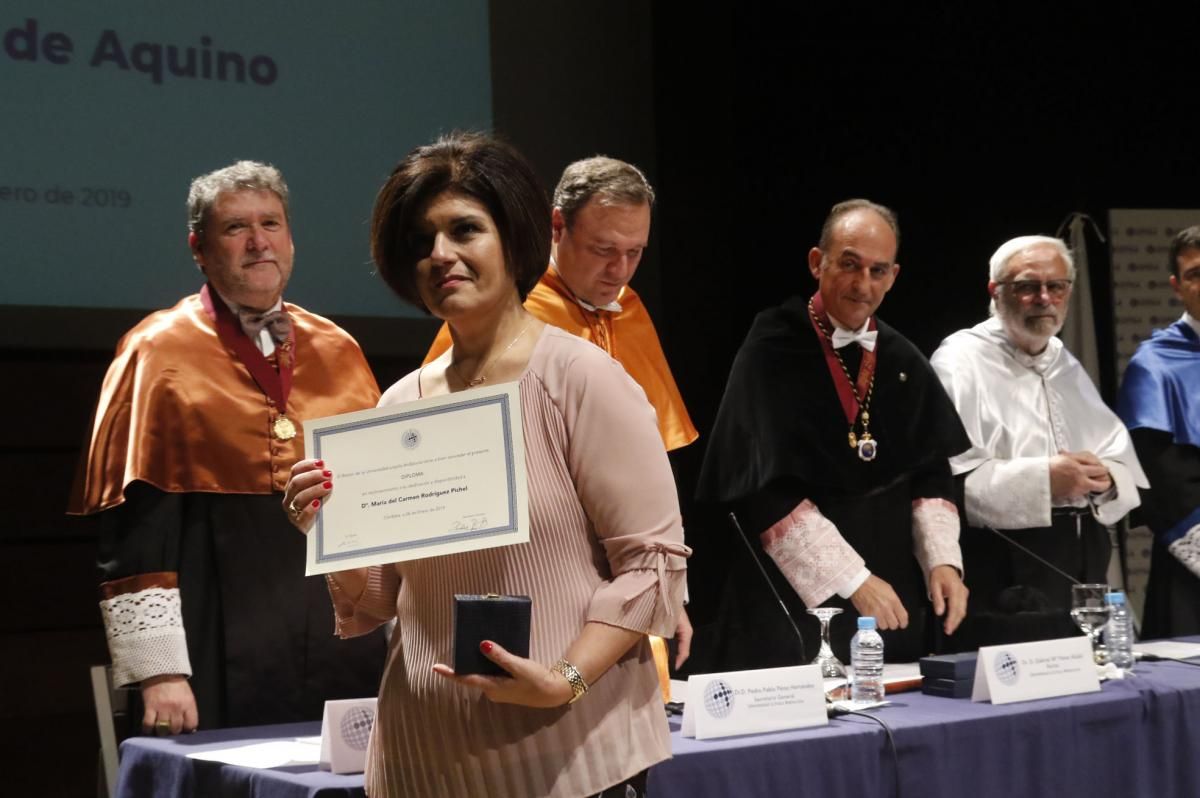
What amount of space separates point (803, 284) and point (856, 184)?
512 mm

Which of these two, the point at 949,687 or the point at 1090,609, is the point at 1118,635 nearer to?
the point at 1090,609

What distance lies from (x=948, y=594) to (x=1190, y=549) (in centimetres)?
120

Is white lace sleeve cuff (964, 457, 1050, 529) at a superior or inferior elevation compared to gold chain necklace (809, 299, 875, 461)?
inferior

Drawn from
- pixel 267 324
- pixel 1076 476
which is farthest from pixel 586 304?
pixel 1076 476

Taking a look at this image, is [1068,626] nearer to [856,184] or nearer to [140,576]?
[140,576]

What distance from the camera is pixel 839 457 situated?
3.89 meters

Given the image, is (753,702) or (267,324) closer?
(753,702)

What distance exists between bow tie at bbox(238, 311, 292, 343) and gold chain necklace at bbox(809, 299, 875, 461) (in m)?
1.48

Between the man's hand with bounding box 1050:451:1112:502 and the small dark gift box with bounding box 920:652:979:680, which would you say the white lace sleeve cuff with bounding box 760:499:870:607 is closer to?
the small dark gift box with bounding box 920:652:979:680

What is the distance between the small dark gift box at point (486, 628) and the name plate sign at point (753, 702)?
1042 mm

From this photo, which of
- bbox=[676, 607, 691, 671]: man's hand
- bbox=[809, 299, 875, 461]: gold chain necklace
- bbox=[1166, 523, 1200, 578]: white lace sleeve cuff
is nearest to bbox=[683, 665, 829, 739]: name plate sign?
bbox=[676, 607, 691, 671]: man's hand

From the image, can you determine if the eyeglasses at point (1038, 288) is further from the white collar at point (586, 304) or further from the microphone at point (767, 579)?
the white collar at point (586, 304)

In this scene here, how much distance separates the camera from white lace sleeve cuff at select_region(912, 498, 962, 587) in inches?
151

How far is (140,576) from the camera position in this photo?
306cm
